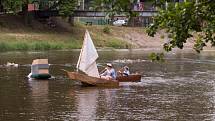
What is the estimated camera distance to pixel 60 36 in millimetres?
89438

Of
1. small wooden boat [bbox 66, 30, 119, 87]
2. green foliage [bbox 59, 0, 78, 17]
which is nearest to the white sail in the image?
small wooden boat [bbox 66, 30, 119, 87]

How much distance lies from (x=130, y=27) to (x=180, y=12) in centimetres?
9795

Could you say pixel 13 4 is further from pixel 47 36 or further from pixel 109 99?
pixel 109 99

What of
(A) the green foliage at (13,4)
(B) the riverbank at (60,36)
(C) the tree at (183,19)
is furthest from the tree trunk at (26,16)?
(C) the tree at (183,19)

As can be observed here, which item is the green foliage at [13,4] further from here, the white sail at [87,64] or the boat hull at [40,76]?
the white sail at [87,64]

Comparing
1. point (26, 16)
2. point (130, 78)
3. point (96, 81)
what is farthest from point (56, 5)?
point (96, 81)

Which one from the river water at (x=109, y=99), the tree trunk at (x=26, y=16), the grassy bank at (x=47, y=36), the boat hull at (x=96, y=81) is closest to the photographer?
the river water at (x=109, y=99)

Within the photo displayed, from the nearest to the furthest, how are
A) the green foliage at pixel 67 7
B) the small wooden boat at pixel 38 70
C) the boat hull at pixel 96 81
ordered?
the boat hull at pixel 96 81 → the small wooden boat at pixel 38 70 → the green foliage at pixel 67 7

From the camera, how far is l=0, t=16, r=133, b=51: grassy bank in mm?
79075

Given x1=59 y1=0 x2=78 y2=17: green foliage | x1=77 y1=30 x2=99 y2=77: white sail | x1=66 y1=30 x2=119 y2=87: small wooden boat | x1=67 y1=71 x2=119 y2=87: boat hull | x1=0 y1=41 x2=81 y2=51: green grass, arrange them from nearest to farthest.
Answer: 1. x1=67 y1=71 x2=119 y2=87: boat hull
2. x1=66 y1=30 x2=119 y2=87: small wooden boat
3. x1=77 y1=30 x2=99 y2=77: white sail
4. x1=0 y1=41 x2=81 y2=51: green grass
5. x1=59 y1=0 x2=78 y2=17: green foliage

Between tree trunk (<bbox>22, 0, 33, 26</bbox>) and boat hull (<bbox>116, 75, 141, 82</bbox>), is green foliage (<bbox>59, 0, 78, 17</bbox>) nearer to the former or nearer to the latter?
tree trunk (<bbox>22, 0, 33, 26</bbox>)

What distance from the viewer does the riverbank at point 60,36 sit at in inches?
3152

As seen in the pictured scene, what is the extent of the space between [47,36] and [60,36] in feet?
9.18

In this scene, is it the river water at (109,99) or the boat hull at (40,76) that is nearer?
the river water at (109,99)
